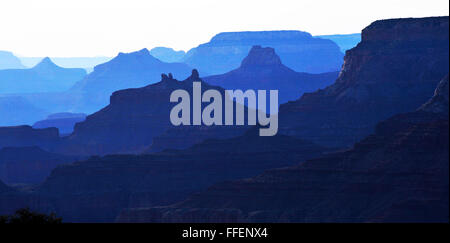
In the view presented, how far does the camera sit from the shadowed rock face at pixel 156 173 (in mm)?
177000

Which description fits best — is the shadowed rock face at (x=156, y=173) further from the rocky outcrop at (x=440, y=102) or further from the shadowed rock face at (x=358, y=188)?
the rocky outcrop at (x=440, y=102)

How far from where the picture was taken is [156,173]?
18400 centimetres

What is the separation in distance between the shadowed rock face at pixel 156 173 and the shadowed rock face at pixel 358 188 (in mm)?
26126

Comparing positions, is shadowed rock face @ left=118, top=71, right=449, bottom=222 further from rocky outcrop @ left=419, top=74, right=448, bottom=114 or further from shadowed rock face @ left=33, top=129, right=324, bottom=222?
shadowed rock face @ left=33, top=129, right=324, bottom=222

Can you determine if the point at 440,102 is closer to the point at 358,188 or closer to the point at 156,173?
the point at 358,188

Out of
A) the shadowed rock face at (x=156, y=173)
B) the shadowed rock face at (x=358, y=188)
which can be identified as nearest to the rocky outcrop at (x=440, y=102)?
the shadowed rock face at (x=358, y=188)

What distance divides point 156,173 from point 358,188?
57313mm

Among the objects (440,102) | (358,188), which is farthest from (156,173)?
(358,188)

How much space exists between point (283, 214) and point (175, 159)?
52.4m

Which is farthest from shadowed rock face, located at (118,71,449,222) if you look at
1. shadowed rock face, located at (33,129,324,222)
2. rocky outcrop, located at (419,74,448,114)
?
shadowed rock face, located at (33,129,324,222)

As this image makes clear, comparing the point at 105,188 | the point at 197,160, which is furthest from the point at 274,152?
the point at 105,188

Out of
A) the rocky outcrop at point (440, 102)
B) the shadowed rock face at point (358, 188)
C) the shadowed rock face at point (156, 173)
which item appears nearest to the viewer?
the shadowed rock face at point (358, 188)

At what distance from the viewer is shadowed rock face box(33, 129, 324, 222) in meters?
177
